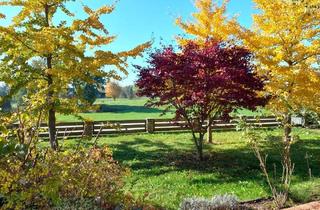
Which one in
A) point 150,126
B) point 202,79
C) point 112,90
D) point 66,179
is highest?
point 112,90

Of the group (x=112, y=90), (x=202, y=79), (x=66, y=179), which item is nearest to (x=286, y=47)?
(x=202, y=79)

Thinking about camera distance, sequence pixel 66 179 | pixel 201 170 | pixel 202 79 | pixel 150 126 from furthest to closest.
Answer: pixel 150 126 → pixel 202 79 → pixel 201 170 → pixel 66 179

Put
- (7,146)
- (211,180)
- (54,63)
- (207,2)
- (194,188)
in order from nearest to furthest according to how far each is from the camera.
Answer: (7,146) → (194,188) → (211,180) → (54,63) → (207,2)

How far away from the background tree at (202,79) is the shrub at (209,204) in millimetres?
5427

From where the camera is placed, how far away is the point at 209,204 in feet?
25.9

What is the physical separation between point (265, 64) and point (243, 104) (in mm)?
2696

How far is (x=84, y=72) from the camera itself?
13695 mm

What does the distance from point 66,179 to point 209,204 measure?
3.08 meters

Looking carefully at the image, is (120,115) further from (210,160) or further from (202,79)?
(202,79)

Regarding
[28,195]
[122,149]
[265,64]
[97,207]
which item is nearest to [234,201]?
[97,207]

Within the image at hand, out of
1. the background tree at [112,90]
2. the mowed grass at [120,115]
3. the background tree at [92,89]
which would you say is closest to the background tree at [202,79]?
the background tree at [92,89]

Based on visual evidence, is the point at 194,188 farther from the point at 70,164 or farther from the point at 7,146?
the point at 7,146

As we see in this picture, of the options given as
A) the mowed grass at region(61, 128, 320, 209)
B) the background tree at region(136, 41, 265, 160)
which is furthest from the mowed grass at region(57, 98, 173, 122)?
the background tree at region(136, 41, 265, 160)

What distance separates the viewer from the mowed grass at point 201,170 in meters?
9.95
